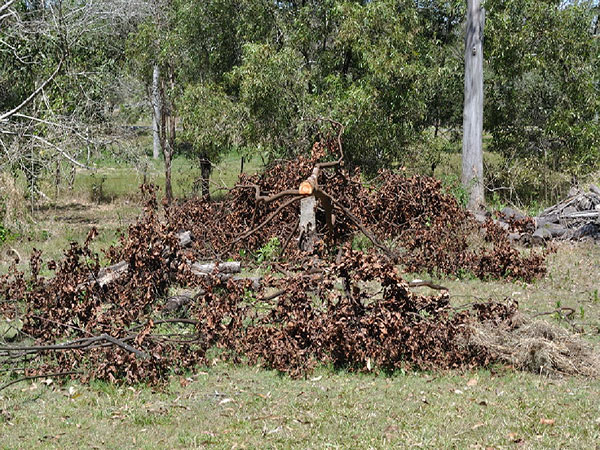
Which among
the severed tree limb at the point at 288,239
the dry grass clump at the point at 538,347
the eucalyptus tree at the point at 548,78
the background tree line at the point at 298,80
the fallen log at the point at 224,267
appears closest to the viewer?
the dry grass clump at the point at 538,347

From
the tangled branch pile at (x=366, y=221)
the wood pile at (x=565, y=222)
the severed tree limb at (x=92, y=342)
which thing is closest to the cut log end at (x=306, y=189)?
the tangled branch pile at (x=366, y=221)

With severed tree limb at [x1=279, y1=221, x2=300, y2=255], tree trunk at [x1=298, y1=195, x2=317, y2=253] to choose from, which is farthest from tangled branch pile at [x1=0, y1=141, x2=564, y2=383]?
tree trunk at [x1=298, y1=195, x2=317, y2=253]

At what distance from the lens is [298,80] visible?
550 inches

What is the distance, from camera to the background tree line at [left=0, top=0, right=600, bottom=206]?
45.9 feet

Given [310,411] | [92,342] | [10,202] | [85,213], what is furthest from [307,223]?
[85,213]

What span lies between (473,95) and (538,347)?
10.9 meters

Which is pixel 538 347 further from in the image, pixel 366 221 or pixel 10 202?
pixel 10 202

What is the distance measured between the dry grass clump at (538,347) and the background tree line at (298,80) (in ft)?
25.9

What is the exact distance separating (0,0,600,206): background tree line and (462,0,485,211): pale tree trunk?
57 centimetres

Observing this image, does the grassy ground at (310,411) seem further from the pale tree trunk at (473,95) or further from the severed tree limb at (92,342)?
the pale tree trunk at (473,95)

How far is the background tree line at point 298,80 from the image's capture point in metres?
14.0

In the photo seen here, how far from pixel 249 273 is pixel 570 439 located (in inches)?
238

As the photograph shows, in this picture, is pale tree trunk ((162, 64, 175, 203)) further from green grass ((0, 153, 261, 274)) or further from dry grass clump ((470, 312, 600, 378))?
dry grass clump ((470, 312, 600, 378))

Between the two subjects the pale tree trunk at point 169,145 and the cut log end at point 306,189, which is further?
the pale tree trunk at point 169,145
